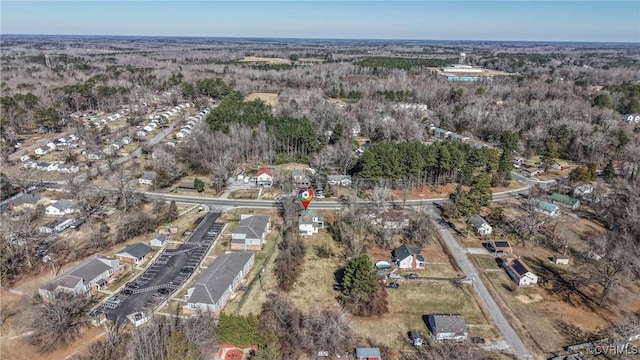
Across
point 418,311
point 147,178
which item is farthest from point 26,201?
point 418,311

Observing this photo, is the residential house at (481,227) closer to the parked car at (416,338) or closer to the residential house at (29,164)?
the parked car at (416,338)

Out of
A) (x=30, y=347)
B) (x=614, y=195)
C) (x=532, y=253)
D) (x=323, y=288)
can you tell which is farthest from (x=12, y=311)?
(x=614, y=195)

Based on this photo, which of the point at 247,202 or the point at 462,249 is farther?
the point at 247,202

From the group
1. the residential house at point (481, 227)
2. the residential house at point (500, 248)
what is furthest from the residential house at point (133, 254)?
the residential house at point (481, 227)

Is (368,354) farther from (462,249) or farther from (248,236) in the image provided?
(462,249)

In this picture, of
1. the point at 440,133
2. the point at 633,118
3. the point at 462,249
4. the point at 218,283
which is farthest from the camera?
the point at 633,118

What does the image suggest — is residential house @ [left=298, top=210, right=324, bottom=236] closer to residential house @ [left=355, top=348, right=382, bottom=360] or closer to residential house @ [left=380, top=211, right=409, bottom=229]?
residential house @ [left=380, top=211, right=409, bottom=229]

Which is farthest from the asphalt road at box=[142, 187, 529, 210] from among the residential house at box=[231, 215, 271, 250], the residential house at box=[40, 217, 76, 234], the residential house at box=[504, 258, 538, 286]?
the residential house at box=[504, 258, 538, 286]
